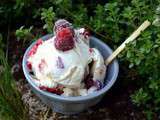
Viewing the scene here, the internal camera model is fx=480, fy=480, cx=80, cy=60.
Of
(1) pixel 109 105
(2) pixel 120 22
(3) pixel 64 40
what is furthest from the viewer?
(1) pixel 109 105

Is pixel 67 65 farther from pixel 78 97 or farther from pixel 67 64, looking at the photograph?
pixel 78 97

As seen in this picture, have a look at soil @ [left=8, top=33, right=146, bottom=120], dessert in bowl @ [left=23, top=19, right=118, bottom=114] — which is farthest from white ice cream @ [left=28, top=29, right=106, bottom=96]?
soil @ [left=8, top=33, right=146, bottom=120]

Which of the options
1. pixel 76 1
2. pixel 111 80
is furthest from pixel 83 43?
pixel 76 1

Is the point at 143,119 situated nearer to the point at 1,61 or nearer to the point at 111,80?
the point at 111,80

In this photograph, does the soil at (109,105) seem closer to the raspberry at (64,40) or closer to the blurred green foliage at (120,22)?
the blurred green foliage at (120,22)

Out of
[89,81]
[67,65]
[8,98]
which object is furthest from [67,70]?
[8,98]

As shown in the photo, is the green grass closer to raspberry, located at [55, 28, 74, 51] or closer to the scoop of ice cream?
the scoop of ice cream
